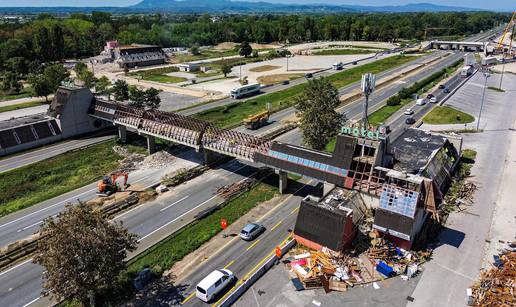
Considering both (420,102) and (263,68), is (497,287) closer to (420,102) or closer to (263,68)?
(420,102)

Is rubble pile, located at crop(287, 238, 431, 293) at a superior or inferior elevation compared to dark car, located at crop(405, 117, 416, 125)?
inferior

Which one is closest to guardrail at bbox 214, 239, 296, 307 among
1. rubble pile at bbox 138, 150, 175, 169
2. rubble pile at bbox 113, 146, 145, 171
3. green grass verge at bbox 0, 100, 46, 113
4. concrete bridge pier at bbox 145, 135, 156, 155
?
rubble pile at bbox 138, 150, 175, 169

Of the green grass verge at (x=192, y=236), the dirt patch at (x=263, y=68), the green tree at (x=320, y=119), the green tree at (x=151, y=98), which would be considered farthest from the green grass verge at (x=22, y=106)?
the green tree at (x=320, y=119)

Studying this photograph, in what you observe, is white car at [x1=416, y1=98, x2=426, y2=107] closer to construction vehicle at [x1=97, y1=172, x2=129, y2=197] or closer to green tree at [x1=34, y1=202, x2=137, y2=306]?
construction vehicle at [x1=97, y1=172, x2=129, y2=197]

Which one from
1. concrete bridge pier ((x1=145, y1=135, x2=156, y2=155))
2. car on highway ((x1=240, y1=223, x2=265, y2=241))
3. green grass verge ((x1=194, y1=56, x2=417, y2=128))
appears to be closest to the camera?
car on highway ((x1=240, y1=223, x2=265, y2=241))

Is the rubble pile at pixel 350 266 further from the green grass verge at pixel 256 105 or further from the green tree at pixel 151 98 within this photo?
the green tree at pixel 151 98

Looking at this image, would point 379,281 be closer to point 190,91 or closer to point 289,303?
point 289,303

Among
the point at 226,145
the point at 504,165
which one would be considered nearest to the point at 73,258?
the point at 226,145
